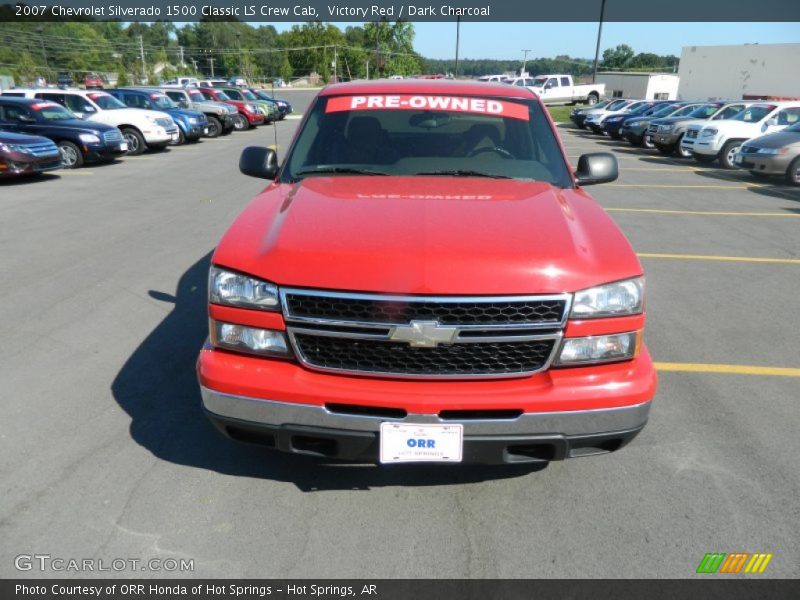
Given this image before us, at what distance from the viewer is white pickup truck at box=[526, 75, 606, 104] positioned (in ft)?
138

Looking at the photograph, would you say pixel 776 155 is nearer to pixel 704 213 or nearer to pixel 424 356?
pixel 704 213

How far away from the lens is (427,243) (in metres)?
2.60

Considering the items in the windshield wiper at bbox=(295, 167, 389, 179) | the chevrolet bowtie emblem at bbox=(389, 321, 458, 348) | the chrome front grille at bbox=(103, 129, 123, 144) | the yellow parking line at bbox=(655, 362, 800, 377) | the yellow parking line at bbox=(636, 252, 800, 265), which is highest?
the windshield wiper at bbox=(295, 167, 389, 179)

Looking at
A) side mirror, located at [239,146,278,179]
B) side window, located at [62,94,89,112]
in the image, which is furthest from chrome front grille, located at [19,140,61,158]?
side mirror, located at [239,146,278,179]

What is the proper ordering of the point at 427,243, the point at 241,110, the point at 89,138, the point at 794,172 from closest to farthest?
the point at 427,243
the point at 794,172
the point at 89,138
the point at 241,110

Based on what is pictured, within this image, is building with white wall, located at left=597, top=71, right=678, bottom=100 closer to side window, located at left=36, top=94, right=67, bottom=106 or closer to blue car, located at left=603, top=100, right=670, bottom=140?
blue car, located at left=603, top=100, right=670, bottom=140

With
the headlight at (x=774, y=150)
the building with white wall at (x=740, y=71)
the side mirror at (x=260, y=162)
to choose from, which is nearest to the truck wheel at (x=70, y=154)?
the side mirror at (x=260, y=162)

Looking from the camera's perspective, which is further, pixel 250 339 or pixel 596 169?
pixel 596 169

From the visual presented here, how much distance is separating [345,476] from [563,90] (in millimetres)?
43737

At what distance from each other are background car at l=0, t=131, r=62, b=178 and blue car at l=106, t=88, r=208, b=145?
7.36 metres

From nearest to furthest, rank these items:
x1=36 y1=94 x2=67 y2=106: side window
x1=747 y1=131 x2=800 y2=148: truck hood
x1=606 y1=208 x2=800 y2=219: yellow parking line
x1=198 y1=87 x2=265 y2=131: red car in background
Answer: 1. x1=606 y1=208 x2=800 y2=219: yellow parking line
2. x1=747 y1=131 x2=800 y2=148: truck hood
3. x1=36 y1=94 x2=67 y2=106: side window
4. x1=198 y1=87 x2=265 y2=131: red car in background

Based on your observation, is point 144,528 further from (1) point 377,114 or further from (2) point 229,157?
(2) point 229,157

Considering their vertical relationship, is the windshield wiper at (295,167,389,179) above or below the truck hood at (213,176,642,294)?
above

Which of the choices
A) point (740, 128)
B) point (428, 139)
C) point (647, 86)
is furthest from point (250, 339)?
point (647, 86)
